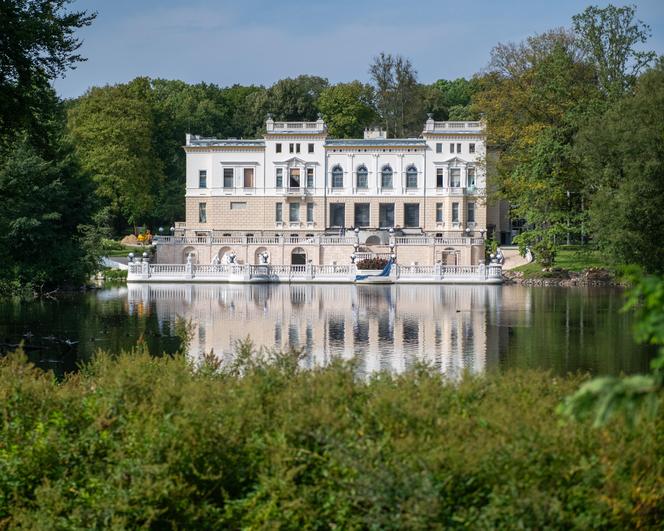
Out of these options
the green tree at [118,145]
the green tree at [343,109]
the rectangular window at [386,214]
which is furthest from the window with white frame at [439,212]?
the green tree at [118,145]

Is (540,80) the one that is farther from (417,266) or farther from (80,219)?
(80,219)

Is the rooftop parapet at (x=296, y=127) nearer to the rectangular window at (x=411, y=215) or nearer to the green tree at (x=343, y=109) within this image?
the rectangular window at (x=411, y=215)

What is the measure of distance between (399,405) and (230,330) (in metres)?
16.9

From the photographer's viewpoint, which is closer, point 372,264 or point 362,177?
point 372,264

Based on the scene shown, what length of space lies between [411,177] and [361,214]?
13.6 ft

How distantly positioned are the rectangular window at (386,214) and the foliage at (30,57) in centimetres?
4267

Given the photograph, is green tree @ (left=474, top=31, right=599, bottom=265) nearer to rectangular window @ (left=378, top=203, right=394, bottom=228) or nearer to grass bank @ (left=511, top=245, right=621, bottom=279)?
grass bank @ (left=511, top=245, right=621, bottom=279)

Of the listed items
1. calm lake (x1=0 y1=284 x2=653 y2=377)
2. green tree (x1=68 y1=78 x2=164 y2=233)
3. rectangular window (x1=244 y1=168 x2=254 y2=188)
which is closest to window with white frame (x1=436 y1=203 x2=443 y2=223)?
rectangular window (x1=244 y1=168 x2=254 y2=188)

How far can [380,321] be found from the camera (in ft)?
87.4

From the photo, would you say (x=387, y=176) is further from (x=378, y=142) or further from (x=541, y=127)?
(x=541, y=127)

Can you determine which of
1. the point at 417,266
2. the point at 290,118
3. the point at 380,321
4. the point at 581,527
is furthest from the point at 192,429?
the point at 290,118

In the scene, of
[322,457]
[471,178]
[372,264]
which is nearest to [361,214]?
[471,178]

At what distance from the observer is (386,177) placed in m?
60.7

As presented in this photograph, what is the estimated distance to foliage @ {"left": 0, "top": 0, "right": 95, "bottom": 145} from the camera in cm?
1680
